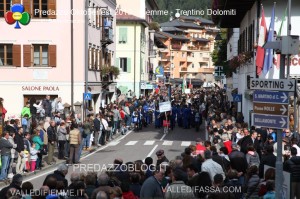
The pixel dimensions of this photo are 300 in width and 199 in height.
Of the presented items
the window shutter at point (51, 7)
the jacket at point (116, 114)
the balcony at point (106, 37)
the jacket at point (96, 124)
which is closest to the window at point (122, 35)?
the balcony at point (106, 37)

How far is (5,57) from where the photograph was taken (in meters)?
41.0

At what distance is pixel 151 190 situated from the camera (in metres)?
12.0

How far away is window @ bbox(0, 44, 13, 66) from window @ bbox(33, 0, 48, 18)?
2.50 meters

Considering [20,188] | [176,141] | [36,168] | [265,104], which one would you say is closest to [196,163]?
[20,188]

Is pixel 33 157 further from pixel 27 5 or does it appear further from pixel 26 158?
pixel 27 5

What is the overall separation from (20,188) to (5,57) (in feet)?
98.0

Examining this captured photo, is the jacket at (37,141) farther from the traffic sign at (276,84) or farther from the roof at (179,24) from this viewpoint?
the roof at (179,24)

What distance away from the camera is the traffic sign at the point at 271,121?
9.49 meters

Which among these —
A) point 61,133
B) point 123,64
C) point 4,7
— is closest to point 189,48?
point 123,64

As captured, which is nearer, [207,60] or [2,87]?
[2,87]

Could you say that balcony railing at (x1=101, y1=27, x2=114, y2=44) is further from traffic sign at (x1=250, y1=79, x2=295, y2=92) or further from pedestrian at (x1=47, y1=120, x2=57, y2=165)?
traffic sign at (x1=250, y1=79, x2=295, y2=92)

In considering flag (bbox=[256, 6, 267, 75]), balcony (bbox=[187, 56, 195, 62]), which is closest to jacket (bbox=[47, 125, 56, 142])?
flag (bbox=[256, 6, 267, 75])

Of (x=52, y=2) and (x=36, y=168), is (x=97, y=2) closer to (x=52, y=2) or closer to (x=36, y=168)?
(x=52, y=2)

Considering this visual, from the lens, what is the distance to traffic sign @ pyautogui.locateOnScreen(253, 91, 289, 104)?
31.5 ft
